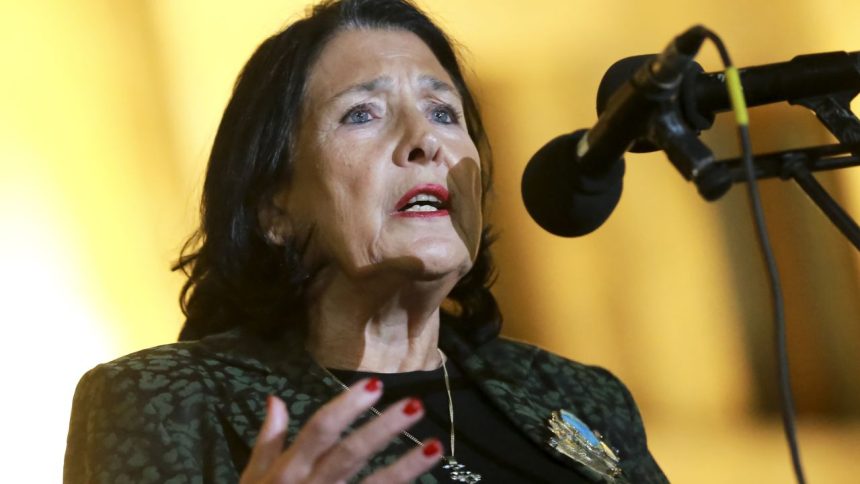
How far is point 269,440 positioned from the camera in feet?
3.29

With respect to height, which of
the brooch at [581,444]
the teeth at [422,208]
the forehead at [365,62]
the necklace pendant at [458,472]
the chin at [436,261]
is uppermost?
the forehead at [365,62]

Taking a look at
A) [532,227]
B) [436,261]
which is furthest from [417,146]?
[532,227]

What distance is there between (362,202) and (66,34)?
1.07 metres

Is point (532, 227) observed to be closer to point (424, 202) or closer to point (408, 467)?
point (424, 202)

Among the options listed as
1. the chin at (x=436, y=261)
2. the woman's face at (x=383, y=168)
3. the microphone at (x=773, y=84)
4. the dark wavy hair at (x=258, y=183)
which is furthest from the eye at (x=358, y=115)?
the microphone at (x=773, y=84)

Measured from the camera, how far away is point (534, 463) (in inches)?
61.4

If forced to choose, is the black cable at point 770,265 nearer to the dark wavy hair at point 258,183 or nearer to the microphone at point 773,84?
the microphone at point 773,84

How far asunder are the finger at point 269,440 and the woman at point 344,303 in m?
0.35

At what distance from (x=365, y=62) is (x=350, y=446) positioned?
34.4 inches

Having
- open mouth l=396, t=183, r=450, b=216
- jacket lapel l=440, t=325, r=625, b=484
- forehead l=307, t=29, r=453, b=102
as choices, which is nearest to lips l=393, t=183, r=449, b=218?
open mouth l=396, t=183, r=450, b=216

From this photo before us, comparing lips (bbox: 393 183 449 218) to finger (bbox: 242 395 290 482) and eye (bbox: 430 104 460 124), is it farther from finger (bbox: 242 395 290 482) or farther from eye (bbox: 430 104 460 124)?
finger (bbox: 242 395 290 482)

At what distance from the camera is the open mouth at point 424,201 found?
5.04ft

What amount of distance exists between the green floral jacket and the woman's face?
0.68 feet

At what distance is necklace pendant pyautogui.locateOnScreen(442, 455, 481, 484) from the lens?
4.80ft
